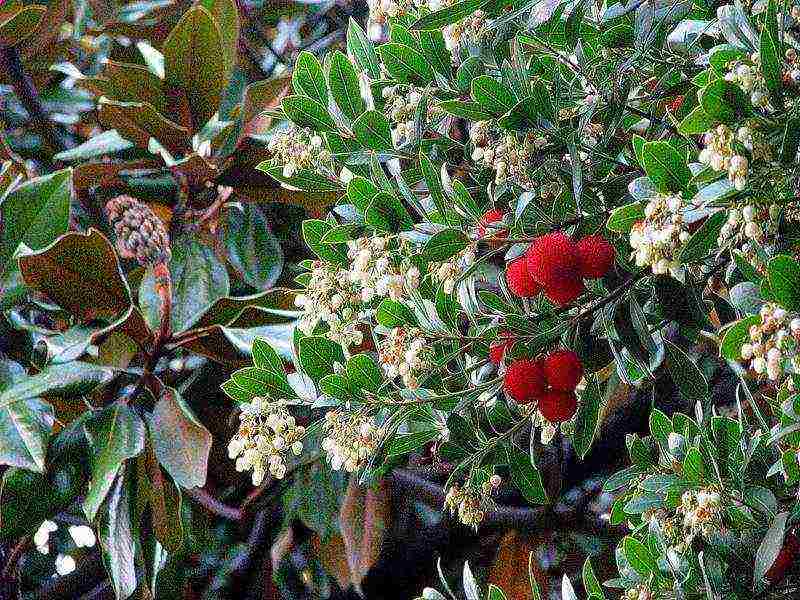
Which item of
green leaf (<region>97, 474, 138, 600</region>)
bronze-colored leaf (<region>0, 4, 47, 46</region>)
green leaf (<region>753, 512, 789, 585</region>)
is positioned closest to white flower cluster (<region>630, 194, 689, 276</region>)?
green leaf (<region>753, 512, 789, 585</region>)

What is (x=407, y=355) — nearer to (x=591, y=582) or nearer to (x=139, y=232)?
(x=591, y=582)

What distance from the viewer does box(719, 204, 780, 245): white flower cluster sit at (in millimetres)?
530

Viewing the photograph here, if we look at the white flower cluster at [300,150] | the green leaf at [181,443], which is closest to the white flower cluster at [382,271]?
the white flower cluster at [300,150]

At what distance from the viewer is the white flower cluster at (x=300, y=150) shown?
2.44ft

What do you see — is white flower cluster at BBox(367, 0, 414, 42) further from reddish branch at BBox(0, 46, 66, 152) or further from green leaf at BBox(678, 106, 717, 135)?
reddish branch at BBox(0, 46, 66, 152)

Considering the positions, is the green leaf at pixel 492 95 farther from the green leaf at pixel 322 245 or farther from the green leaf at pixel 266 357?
the green leaf at pixel 266 357

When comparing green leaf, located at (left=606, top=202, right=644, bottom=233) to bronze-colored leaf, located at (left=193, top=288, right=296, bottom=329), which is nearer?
green leaf, located at (left=606, top=202, right=644, bottom=233)

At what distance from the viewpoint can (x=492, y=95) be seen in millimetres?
645

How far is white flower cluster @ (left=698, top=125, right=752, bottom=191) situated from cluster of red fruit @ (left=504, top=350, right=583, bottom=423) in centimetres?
22

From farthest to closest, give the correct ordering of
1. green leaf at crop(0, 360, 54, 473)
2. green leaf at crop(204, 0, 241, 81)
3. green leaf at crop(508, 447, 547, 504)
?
green leaf at crop(204, 0, 241, 81), green leaf at crop(0, 360, 54, 473), green leaf at crop(508, 447, 547, 504)

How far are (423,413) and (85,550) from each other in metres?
0.95

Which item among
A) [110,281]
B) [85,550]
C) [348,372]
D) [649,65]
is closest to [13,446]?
[110,281]

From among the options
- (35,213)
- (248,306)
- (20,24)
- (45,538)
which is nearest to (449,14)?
(248,306)

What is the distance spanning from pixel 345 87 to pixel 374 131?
5 cm
